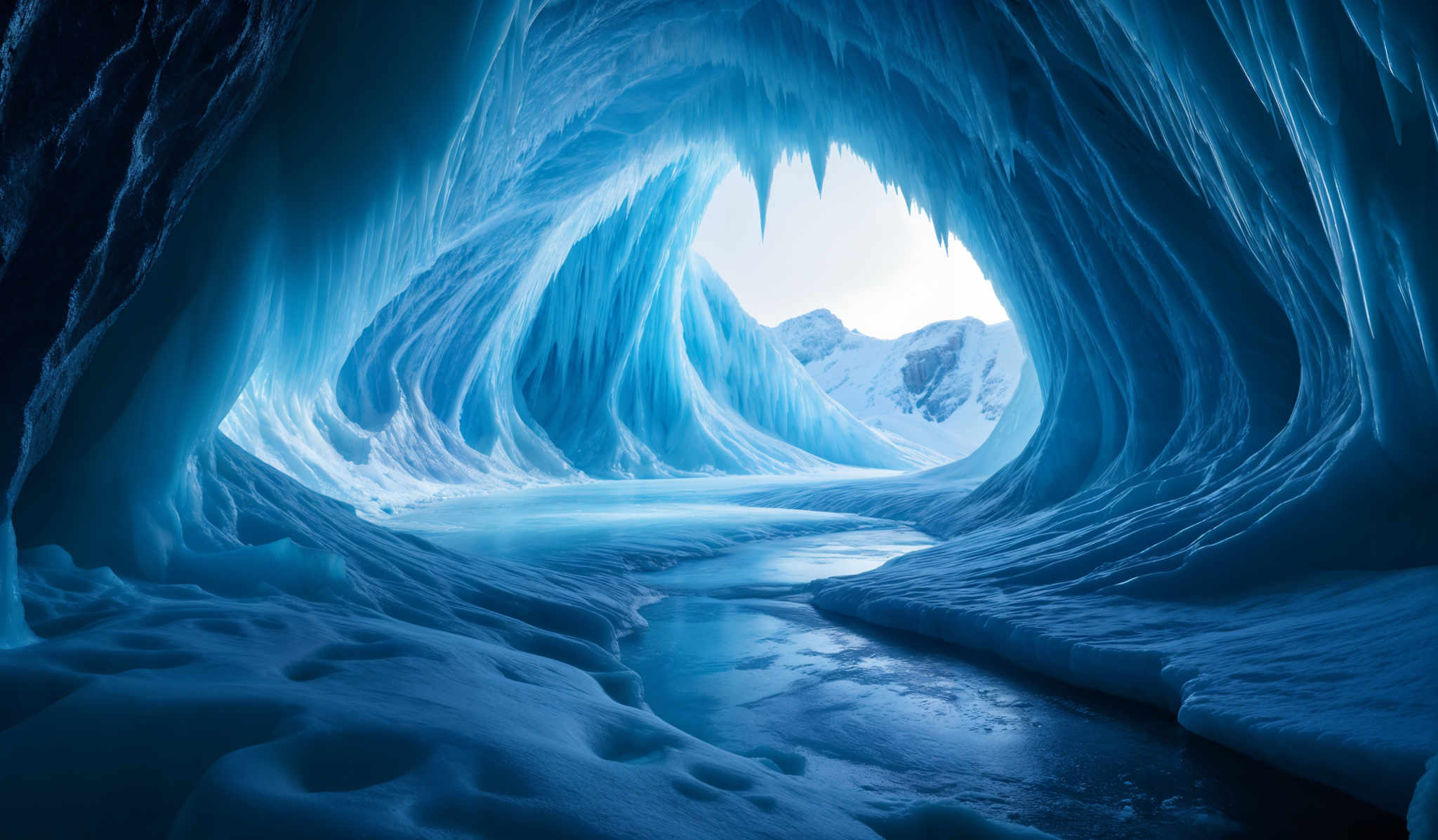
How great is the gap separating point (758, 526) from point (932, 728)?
231 inches

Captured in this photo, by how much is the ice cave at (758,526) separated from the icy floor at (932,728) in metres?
0.02

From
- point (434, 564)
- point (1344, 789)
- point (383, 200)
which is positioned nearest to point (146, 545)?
point (434, 564)

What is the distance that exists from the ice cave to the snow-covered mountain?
3501 cm

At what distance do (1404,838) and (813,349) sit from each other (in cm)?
6491

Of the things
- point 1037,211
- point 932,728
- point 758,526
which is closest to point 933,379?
point 758,526

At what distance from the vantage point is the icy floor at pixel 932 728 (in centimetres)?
181

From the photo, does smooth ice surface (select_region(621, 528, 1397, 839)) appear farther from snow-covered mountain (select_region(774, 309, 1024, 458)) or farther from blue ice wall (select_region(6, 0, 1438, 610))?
snow-covered mountain (select_region(774, 309, 1024, 458))

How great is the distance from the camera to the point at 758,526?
8.26 metres

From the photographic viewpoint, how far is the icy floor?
181 centimetres

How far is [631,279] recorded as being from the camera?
19234 millimetres

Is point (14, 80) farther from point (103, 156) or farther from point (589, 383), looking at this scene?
point (589, 383)

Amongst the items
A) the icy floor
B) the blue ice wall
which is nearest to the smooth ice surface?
the icy floor

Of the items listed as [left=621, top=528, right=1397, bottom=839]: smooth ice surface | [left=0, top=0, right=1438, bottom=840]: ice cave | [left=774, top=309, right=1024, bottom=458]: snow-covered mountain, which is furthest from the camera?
[left=774, top=309, right=1024, bottom=458]: snow-covered mountain

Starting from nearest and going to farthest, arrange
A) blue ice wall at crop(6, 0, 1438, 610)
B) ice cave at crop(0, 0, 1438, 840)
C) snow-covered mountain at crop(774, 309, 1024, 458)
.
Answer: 1. ice cave at crop(0, 0, 1438, 840)
2. blue ice wall at crop(6, 0, 1438, 610)
3. snow-covered mountain at crop(774, 309, 1024, 458)
